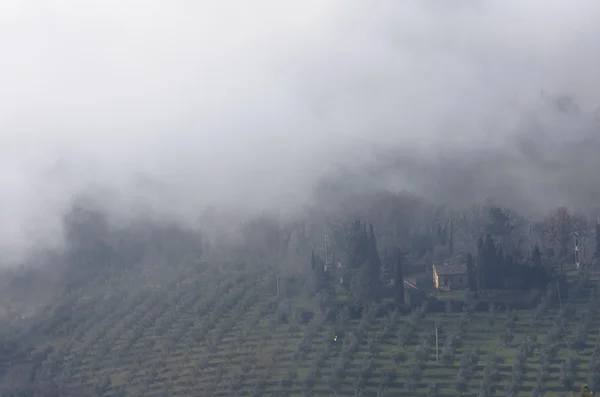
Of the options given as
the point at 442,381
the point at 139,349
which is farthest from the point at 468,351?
the point at 139,349

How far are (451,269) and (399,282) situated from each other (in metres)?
3.94

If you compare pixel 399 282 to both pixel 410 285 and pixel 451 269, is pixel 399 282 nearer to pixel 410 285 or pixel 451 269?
pixel 410 285

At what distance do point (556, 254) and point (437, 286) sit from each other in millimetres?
9414

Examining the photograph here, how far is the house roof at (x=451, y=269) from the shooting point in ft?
250

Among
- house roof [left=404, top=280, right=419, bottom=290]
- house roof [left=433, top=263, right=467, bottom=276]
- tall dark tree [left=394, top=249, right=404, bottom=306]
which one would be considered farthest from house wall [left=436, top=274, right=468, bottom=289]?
tall dark tree [left=394, top=249, right=404, bottom=306]

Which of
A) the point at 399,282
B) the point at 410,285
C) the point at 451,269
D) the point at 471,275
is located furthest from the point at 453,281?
the point at 399,282

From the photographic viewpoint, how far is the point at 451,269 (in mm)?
76438

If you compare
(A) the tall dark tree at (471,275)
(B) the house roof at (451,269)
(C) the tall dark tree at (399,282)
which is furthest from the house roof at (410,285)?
(A) the tall dark tree at (471,275)

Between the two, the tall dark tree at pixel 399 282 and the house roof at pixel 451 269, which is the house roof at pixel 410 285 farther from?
the house roof at pixel 451 269

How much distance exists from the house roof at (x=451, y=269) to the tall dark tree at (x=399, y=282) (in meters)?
2.61

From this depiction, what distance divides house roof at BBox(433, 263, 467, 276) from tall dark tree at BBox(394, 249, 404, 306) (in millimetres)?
2609

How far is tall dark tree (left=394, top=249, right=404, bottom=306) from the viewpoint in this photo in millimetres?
74125

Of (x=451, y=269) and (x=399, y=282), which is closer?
(x=399, y=282)

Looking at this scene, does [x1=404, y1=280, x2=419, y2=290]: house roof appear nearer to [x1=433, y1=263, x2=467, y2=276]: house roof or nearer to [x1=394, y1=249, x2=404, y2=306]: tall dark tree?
[x1=394, y1=249, x2=404, y2=306]: tall dark tree
